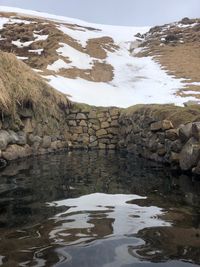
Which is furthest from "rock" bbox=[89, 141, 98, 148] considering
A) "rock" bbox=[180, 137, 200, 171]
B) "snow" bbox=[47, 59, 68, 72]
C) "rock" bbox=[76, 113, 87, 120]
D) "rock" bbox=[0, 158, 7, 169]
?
"snow" bbox=[47, 59, 68, 72]

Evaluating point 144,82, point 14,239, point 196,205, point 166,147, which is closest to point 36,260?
point 14,239

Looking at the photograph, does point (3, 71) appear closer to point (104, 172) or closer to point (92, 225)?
point (104, 172)

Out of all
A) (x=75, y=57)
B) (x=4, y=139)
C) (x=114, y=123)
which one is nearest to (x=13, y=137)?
(x=4, y=139)

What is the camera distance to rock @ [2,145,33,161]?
1258 centimetres

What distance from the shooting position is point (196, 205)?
6176 mm

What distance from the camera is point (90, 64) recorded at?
27.3 meters

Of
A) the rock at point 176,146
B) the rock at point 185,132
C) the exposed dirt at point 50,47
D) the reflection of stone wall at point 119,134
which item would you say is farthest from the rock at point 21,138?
the exposed dirt at point 50,47

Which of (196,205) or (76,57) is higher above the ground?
(76,57)

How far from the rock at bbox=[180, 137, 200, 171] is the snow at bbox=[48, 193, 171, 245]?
280 cm

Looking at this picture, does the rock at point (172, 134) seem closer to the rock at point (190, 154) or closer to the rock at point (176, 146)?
the rock at point (176, 146)

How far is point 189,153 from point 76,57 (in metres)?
19.6

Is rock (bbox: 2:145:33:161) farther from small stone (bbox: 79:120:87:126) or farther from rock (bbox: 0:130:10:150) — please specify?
small stone (bbox: 79:120:87:126)

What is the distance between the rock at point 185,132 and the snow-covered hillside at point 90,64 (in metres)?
8.14

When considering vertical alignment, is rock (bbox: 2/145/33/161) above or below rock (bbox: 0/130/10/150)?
below
